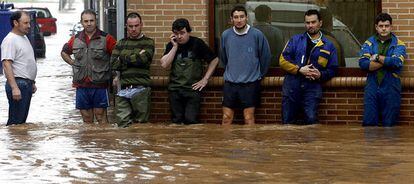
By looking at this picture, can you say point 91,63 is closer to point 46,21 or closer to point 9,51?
point 9,51

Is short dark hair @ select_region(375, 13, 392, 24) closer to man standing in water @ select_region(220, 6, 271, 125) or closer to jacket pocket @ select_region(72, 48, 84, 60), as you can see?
man standing in water @ select_region(220, 6, 271, 125)

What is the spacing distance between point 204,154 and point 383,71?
309 cm

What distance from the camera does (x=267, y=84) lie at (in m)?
12.5

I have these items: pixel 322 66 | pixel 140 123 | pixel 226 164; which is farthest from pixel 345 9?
pixel 226 164

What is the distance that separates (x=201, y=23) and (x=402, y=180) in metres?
5.02

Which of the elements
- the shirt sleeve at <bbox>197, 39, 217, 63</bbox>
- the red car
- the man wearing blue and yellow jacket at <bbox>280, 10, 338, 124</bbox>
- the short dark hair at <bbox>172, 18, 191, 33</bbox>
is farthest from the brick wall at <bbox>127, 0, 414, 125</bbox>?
the red car

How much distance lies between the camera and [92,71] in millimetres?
12750

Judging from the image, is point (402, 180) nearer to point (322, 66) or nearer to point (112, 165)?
point (112, 165)

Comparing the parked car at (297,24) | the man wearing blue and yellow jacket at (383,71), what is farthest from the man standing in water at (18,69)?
the man wearing blue and yellow jacket at (383,71)

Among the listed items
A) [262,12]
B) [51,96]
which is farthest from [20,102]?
[51,96]

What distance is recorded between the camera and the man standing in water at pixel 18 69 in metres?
12.6

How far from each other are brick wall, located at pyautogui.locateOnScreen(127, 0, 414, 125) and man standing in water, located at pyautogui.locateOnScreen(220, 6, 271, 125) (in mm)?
306

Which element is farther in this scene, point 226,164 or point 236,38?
point 236,38

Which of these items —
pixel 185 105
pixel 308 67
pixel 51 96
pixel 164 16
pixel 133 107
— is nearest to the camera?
pixel 308 67
